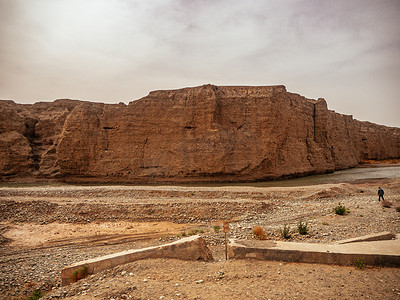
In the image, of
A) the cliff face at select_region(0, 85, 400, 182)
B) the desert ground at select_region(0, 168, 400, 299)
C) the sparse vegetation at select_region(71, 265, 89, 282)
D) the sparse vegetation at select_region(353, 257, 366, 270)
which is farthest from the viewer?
the cliff face at select_region(0, 85, 400, 182)

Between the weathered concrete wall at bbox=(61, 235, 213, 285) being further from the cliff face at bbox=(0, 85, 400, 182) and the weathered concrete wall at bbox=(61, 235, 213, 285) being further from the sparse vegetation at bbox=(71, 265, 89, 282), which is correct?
the cliff face at bbox=(0, 85, 400, 182)

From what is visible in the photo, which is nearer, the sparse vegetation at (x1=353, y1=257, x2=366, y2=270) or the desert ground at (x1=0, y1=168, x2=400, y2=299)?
the desert ground at (x1=0, y1=168, x2=400, y2=299)

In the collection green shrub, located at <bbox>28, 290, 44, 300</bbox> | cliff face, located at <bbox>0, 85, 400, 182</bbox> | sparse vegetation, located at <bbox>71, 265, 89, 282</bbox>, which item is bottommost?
green shrub, located at <bbox>28, 290, 44, 300</bbox>

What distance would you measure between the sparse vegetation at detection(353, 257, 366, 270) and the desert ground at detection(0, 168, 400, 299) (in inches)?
3.1

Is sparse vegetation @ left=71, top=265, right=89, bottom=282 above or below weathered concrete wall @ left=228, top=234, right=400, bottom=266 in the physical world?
below

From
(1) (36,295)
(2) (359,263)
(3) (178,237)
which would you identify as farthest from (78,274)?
(2) (359,263)

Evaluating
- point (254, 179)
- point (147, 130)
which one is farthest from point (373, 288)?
point (147, 130)

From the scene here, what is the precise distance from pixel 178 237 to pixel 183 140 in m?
19.9

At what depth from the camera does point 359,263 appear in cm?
488

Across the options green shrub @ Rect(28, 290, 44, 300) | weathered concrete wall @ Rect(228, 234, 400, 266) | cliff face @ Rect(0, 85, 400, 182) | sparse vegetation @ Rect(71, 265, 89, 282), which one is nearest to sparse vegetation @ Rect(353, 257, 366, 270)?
weathered concrete wall @ Rect(228, 234, 400, 266)

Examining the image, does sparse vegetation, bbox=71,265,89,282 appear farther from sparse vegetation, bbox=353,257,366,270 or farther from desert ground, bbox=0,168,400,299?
sparse vegetation, bbox=353,257,366,270

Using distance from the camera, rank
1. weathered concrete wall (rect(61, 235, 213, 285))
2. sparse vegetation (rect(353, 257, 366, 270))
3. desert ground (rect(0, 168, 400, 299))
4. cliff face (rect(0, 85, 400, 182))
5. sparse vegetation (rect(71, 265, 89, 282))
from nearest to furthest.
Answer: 1. desert ground (rect(0, 168, 400, 299))
2. sparse vegetation (rect(353, 257, 366, 270))
3. sparse vegetation (rect(71, 265, 89, 282))
4. weathered concrete wall (rect(61, 235, 213, 285))
5. cliff face (rect(0, 85, 400, 182))

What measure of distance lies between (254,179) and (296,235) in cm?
1932

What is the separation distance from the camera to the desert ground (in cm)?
434
